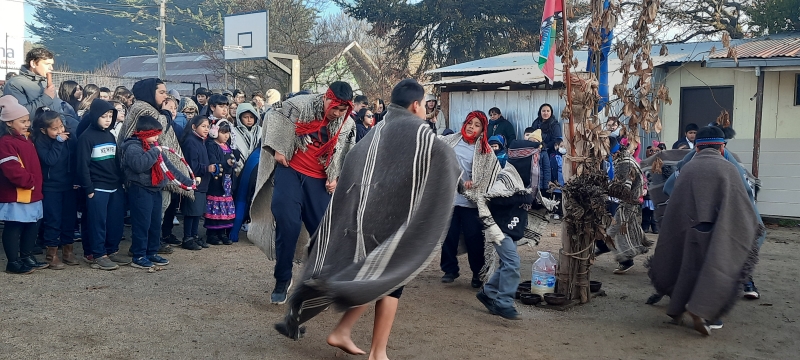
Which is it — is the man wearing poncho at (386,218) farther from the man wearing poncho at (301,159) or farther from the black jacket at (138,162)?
the black jacket at (138,162)

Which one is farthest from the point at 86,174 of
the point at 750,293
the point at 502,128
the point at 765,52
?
the point at 765,52

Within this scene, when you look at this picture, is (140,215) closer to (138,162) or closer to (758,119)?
(138,162)

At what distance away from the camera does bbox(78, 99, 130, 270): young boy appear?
712cm

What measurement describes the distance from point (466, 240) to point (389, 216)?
9.30 ft

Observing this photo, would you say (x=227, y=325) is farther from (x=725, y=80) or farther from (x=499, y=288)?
(x=725, y=80)

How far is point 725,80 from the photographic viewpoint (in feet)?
50.3

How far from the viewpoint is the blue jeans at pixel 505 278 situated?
20.0 ft

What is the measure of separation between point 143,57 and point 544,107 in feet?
114

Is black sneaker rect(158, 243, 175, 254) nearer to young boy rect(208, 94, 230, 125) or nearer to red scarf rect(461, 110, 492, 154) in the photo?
young boy rect(208, 94, 230, 125)

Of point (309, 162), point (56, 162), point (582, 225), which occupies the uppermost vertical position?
point (309, 162)

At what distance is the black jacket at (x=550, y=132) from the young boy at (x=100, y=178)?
7.38 metres

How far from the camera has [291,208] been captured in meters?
5.80

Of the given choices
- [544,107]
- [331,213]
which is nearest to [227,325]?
[331,213]

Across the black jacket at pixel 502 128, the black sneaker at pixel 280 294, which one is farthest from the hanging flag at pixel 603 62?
the black jacket at pixel 502 128
